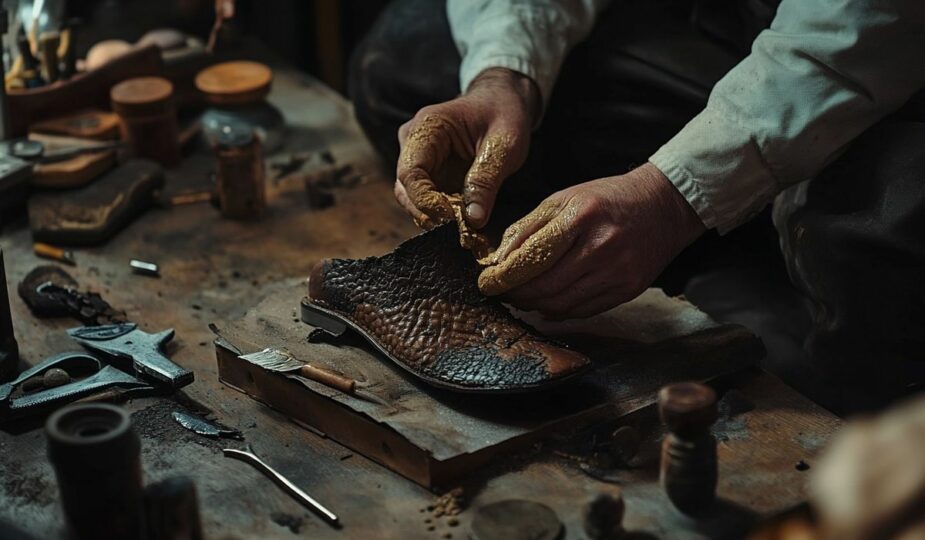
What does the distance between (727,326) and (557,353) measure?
430 mm

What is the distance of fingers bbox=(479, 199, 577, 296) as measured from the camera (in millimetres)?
2031

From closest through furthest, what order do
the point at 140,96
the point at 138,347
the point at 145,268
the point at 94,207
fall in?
the point at 138,347, the point at 145,268, the point at 94,207, the point at 140,96

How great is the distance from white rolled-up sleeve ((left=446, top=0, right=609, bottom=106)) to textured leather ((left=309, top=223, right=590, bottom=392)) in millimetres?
639

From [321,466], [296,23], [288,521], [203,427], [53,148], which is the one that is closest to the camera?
[288,521]

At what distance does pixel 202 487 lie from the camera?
76.0 inches

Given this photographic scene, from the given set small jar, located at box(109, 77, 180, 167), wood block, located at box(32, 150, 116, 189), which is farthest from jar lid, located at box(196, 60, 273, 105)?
wood block, located at box(32, 150, 116, 189)

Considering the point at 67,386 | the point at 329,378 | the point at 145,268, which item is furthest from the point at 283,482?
the point at 145,268

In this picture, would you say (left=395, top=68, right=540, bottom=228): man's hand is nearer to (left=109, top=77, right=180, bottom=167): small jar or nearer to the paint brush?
the paint brush

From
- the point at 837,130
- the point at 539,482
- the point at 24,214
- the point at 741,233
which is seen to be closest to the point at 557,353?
the point at 539,482

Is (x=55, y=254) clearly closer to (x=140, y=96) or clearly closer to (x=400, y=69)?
(x=140, y=96)

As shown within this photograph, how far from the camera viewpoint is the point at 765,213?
289 centimetres

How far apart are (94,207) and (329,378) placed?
1275 millimetres

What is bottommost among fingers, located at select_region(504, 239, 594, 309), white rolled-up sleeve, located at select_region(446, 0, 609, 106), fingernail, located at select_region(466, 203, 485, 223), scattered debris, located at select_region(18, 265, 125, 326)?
scattered debris, located at select_region(18, 265, 125, 326)

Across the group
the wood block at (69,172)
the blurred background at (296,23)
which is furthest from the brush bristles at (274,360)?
the blurred background at (296,23)
